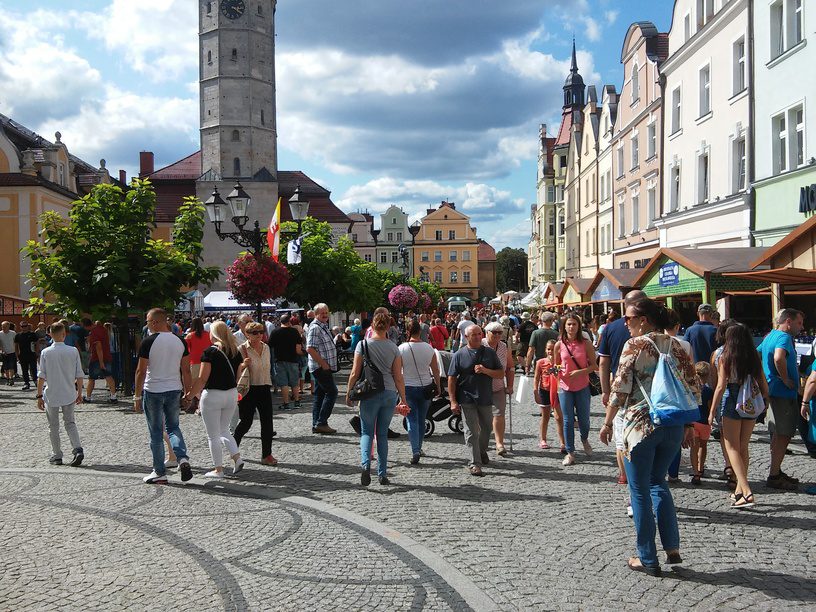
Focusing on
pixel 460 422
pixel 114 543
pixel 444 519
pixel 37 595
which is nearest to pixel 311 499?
pixel 444 519

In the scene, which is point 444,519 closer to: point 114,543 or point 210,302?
point 114,543

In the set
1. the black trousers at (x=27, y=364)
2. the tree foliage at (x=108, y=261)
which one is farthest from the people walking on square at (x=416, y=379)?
the black trousers at (x=27, y=364)

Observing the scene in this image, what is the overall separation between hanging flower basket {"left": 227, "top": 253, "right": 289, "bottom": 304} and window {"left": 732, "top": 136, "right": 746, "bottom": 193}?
13.1 meters

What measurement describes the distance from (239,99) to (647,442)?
6404 cm

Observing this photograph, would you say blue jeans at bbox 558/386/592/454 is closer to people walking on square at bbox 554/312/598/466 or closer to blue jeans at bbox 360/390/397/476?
people walking on square at bbox 554/312/598/466

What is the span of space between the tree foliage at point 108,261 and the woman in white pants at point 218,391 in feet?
30.2

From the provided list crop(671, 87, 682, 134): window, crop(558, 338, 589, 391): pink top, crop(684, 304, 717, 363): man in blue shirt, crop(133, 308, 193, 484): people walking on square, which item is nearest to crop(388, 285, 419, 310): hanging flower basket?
crop(671, 87, 682, 134): window

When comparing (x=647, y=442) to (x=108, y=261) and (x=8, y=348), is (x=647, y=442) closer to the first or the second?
(x=108, y=261)

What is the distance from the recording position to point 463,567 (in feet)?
18.9

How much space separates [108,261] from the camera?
17.4m

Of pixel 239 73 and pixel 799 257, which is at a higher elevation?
pixel 239 73

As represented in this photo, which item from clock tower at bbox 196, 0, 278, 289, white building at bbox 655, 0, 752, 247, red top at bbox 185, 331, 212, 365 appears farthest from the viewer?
clock tower at bbox 196, 0, 278, 289

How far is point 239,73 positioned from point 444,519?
2460 inches

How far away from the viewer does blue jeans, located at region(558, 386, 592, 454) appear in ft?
31.4
